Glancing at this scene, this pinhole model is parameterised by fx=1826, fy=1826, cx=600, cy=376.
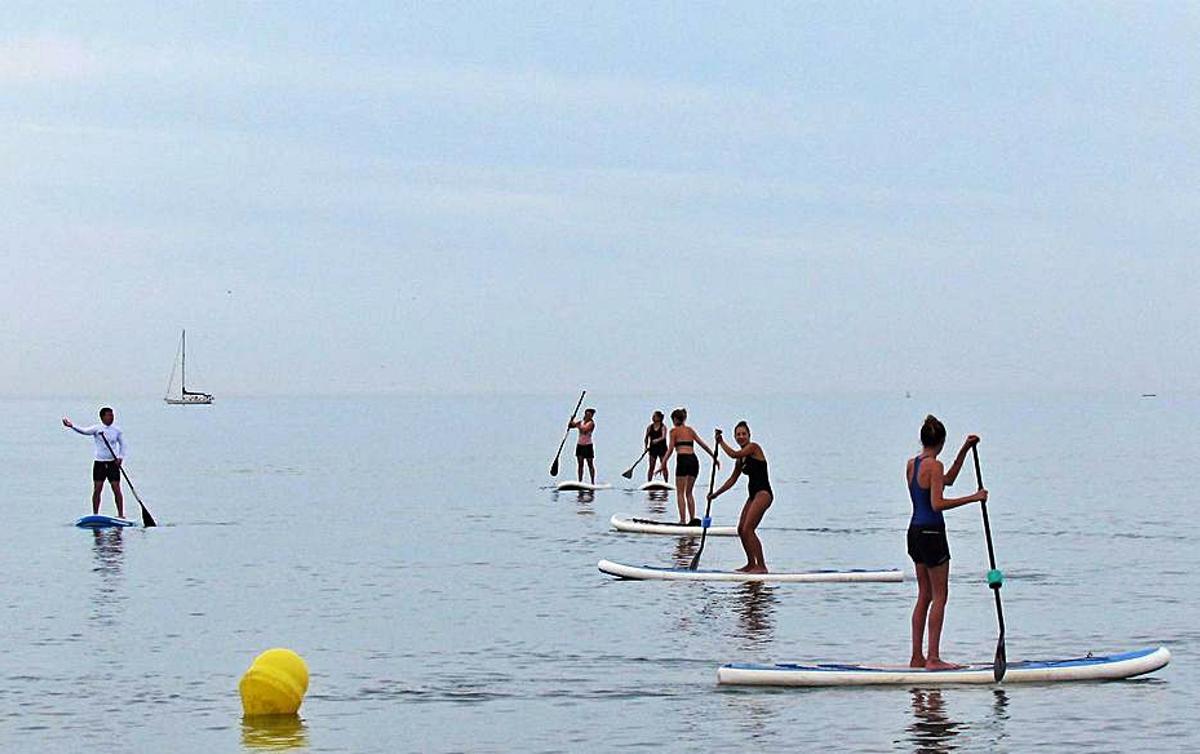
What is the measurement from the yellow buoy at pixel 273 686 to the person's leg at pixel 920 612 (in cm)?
518

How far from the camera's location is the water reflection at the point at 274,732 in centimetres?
1379

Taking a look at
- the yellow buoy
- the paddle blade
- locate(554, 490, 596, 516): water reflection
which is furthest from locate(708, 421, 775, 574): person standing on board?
locate(554, 490, 596, 516): water reflection

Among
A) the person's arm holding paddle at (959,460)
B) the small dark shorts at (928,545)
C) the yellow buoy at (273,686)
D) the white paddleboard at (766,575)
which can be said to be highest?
the person's arm holding paddle at (959,460)

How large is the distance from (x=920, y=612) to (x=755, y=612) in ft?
18.4

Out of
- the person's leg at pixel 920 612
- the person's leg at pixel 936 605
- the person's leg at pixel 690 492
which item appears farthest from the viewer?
the person's leg at pixel 690 492

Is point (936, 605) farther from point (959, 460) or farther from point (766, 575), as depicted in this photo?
point (766, 575)

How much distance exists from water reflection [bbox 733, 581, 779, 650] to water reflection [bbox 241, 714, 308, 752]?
5.39 meters

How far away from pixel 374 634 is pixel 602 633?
2.49 metres

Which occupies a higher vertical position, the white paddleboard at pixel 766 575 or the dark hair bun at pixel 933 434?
the dark hair bun at pixel 933 434

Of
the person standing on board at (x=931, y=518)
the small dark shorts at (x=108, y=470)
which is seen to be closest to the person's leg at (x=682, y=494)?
the small dark shorts at (x=108, y=470)

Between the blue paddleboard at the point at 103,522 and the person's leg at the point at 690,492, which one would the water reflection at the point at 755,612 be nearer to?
the person's leg at the point at 690,492

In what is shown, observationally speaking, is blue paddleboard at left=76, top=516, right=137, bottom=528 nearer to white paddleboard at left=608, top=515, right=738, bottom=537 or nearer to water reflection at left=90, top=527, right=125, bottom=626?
water reflection at left=90, top=527, right=125, bottom=626

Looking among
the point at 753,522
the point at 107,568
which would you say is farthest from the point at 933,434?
the point at 107,568

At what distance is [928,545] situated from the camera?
49.3 feet
